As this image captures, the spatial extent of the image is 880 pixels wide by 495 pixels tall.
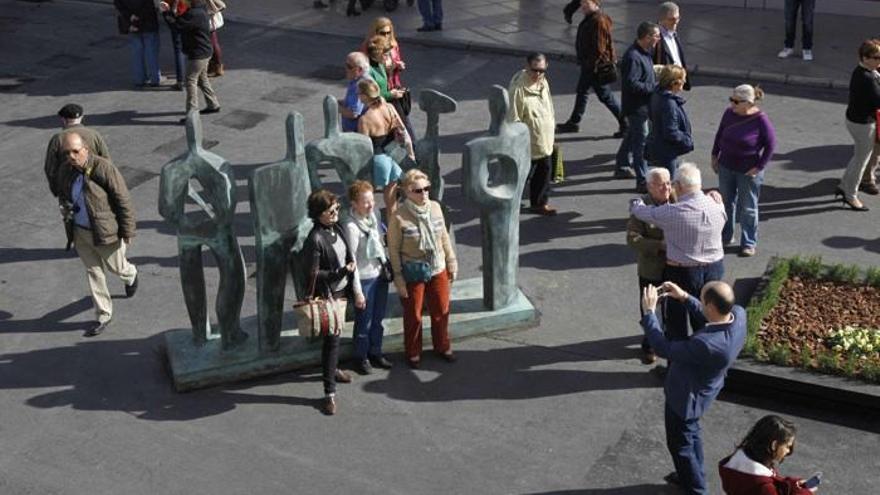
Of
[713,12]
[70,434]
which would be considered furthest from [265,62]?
[70,434]

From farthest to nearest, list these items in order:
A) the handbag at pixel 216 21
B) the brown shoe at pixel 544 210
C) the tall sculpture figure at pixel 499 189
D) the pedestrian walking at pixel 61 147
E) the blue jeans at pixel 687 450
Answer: the handbag at pixel 216 21 → the brown shoe at pixel 544 210 → the pedestrian walking at pixel 61 147 → the tall sculpture figure at pixel 499 189 → the blue jeans at pixel 687 450

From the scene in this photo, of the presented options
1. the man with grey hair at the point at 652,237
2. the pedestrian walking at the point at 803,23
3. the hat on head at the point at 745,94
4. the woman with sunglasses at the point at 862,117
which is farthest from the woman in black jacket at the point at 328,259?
the pedestrian walking at the point at 803,23

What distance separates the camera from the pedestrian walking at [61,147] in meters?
10.4

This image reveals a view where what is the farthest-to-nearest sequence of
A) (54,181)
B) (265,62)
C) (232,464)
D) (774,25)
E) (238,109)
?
(774,25), (265,62), (238,109), (54,181), (232,464)

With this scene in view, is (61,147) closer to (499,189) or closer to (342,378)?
(342,378)

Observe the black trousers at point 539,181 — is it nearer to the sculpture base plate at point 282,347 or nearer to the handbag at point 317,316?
the sculpture base plate at point 282,347

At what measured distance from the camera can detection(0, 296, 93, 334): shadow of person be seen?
34.8ft

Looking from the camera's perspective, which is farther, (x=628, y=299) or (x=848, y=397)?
(x=628, y=299)

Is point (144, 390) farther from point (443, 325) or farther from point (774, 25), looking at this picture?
point (774, 25)

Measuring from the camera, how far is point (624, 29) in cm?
1880

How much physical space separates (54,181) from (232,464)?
312cm

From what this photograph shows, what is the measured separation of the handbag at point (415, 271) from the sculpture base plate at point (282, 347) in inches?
30.5

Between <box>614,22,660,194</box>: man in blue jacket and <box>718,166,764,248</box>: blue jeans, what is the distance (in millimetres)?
1351

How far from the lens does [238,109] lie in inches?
619
